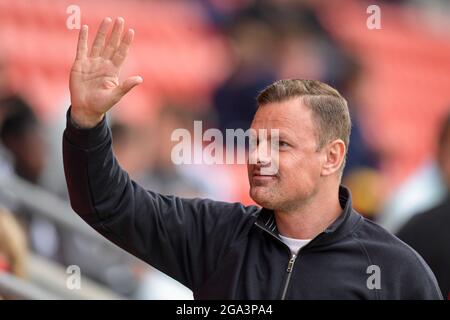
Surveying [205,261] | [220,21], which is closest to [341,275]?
[205,261]

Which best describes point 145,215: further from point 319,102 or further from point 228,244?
point 319,102

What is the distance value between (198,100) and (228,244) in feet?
11.3

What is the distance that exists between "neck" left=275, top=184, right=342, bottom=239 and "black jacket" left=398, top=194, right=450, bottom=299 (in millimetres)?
880

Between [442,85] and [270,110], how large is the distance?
5.43 m

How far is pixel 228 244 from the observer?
1.83 m

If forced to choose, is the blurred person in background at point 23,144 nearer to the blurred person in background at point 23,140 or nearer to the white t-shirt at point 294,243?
the blurred person in background at point 23,140

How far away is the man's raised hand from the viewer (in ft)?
5.64

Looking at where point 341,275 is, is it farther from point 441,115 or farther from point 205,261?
point 441,115

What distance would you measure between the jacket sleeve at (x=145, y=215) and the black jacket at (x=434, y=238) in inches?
37.3

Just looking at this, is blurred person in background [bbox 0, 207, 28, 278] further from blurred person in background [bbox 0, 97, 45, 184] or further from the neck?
the neck

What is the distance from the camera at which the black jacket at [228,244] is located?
5.65ft

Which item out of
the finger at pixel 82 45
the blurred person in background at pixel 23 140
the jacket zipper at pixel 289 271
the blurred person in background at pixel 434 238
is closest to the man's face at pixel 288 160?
the jacket zipper at pixel 289 271

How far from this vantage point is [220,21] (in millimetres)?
5648
